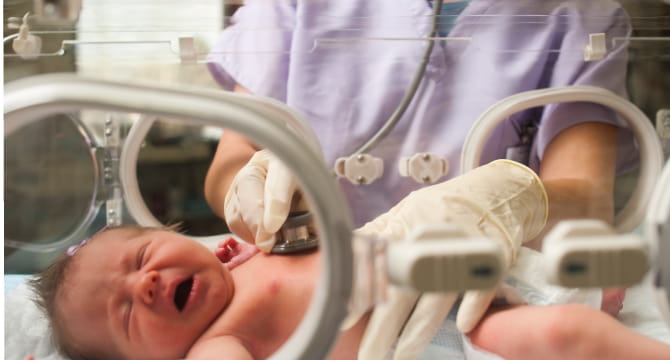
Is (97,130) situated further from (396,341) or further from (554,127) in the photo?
(554,127)

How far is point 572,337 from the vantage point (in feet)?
2.11

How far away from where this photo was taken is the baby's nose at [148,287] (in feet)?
2.37

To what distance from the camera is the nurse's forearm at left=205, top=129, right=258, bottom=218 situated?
2.67 ft

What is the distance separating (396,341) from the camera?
27.8 inches

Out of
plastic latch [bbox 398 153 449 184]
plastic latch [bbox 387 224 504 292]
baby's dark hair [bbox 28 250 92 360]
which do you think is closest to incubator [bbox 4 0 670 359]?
plastic latch [bbox 398 153 449 184]

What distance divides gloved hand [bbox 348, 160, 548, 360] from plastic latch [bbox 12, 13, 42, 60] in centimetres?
50

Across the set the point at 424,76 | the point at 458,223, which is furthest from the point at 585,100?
the point at 458,223

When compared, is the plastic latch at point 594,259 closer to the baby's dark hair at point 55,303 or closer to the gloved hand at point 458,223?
the gloved hand at point 458,223

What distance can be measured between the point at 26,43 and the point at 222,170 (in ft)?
1.02

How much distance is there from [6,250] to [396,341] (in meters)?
0.60

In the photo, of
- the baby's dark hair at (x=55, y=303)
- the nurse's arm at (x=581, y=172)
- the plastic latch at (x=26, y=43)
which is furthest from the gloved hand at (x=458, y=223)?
the plastic latch at (x=26, y=43)

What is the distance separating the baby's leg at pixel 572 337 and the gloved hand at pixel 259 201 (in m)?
0.30

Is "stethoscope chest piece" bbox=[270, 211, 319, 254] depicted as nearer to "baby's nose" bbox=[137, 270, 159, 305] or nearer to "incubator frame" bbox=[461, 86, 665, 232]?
"baby's nose" bbox=[137, 270, 159, 305]

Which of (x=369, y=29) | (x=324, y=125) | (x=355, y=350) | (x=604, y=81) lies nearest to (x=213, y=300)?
(x=355, y=350)
